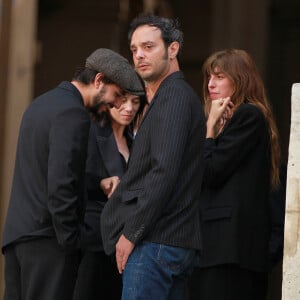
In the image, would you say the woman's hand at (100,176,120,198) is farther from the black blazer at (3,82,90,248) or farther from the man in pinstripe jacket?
the man in pinstripe jacket

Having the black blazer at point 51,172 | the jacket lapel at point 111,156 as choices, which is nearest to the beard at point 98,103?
the black blazer at point 51,172

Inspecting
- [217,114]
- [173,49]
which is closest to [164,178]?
[173,49]

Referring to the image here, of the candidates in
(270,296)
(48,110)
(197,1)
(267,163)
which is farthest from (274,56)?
(48,110)

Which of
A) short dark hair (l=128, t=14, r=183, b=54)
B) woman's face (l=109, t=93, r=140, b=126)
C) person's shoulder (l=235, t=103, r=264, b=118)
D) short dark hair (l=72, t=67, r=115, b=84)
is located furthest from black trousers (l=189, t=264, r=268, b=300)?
short dark hair (l=128, t=14, r=183, b=54)

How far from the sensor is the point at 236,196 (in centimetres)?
567

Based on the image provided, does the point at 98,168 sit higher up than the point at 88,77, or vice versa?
the point at 88,77

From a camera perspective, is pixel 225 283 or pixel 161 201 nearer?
pixel 161 201

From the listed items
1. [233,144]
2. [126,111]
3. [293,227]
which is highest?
[126,111]

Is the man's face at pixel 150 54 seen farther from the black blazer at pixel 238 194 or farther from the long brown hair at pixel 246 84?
the long brown hair at pixel 246 84

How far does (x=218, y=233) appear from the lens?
223 inches

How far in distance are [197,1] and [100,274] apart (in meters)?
3.18

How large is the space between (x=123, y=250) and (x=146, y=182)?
1.00 ft

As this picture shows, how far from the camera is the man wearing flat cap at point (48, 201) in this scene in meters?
5.28

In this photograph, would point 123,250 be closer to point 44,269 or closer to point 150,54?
point 44,269
